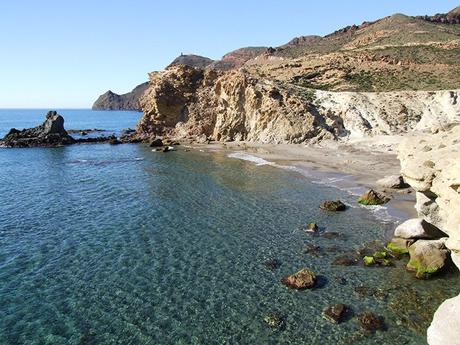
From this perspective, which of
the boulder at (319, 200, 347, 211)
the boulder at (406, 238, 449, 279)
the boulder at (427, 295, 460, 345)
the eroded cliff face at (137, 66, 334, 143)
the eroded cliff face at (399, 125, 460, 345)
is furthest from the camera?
the eroded cliff face at (137, 66, 334, 143)

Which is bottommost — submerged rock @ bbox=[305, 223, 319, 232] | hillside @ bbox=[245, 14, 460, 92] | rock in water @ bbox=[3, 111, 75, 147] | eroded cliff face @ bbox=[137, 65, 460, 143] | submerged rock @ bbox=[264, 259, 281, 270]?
submerged rock @ bbox=[264, 259, 281, 270]

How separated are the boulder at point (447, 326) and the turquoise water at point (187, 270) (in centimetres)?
261

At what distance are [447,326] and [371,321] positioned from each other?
13.9 ft

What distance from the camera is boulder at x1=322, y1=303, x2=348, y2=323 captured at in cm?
1700

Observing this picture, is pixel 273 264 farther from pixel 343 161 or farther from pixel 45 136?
pixel 45 136

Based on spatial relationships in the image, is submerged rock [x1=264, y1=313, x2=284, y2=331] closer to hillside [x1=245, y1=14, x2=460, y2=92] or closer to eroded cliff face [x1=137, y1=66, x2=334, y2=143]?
eroded cliff face [x1=137, y1=66, x2=334, y2=143]

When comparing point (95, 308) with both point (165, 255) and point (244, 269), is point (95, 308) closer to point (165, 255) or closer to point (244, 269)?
point (165, 255)

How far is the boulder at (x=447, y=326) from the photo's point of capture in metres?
12.4

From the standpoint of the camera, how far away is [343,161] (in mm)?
48500

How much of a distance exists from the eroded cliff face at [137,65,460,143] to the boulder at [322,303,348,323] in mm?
A: 42485

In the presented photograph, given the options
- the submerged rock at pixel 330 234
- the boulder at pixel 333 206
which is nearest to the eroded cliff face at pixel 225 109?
the boulder at pixel 333 206

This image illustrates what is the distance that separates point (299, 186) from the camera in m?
39.1

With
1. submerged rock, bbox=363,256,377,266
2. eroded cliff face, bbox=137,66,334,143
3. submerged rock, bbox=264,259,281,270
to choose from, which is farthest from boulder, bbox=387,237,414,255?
eroded cliff face, bbox=137,66,334,143

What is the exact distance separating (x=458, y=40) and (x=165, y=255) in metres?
87.9
